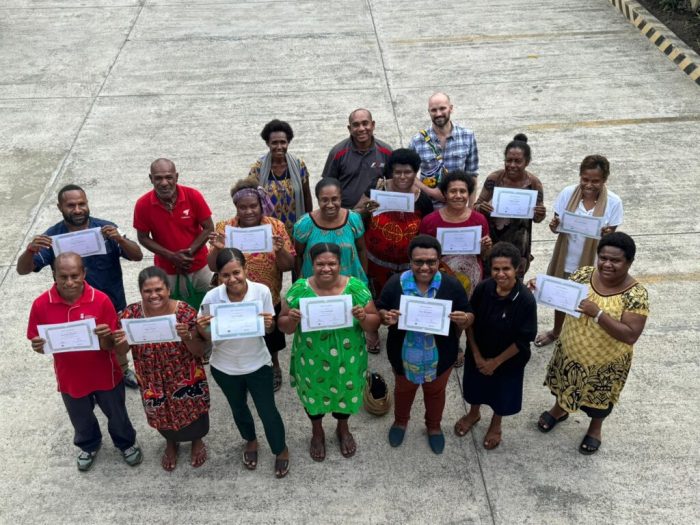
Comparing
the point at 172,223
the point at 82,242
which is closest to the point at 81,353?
the point at 82,242

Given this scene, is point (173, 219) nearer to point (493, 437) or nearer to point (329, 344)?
point (329, 344)

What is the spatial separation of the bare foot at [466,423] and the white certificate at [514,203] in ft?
5.09

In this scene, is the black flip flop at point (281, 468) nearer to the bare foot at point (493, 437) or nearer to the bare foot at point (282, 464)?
the bare foot at point (282, 464)

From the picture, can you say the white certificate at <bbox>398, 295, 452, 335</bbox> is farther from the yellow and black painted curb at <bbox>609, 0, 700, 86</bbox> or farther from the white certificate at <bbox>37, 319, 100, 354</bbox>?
the yellow and black painted curb at <bbox>609, 0, 700, 86</bbox>

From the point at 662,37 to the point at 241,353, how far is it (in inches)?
429

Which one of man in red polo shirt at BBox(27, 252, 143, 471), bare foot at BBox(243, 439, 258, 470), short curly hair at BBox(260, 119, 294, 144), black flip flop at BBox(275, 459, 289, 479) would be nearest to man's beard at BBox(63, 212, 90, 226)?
man in red polo shirt at BBox(27, 252, 143, 471)

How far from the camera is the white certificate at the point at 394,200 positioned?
4.93 m

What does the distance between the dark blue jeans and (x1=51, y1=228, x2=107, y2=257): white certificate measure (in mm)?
991

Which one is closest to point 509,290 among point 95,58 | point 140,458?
point 140,458

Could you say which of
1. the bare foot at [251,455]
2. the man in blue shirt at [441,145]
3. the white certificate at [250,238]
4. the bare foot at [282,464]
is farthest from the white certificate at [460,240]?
the bare foot at [251,455]

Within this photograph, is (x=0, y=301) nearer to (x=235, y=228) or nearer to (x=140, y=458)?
(x=140, y=458)

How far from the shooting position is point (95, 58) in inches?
468

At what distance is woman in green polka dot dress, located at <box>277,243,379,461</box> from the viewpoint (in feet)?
A: 13.2

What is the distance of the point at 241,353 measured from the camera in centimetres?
411
